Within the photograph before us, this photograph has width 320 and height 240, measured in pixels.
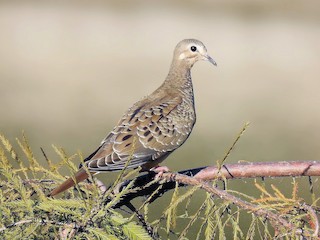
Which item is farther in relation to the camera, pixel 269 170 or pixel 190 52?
pixel 190 52

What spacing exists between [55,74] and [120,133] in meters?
13.6

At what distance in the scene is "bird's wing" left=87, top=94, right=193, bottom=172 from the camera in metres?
3.14

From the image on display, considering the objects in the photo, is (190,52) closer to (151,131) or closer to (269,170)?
(151,131)

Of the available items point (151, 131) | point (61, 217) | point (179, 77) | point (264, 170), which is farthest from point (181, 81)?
point (61, 217)

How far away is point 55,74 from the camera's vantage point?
16.8 m

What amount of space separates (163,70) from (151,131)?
1147 cm

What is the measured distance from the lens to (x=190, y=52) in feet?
14.2

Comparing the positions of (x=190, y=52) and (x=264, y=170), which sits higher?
(x=190, y=52)

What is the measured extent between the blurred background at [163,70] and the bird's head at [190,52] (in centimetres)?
530

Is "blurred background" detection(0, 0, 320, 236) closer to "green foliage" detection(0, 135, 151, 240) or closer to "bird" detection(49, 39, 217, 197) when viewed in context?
"bird" detection(49, 39, 217, 197)

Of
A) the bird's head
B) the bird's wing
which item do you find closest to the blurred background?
the bird's head

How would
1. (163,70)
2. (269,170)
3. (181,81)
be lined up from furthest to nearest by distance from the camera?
(163,70), (181,81), (269,170)

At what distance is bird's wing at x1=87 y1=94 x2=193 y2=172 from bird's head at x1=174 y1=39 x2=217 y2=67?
1.61 feet

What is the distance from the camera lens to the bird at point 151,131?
10.3 feet
